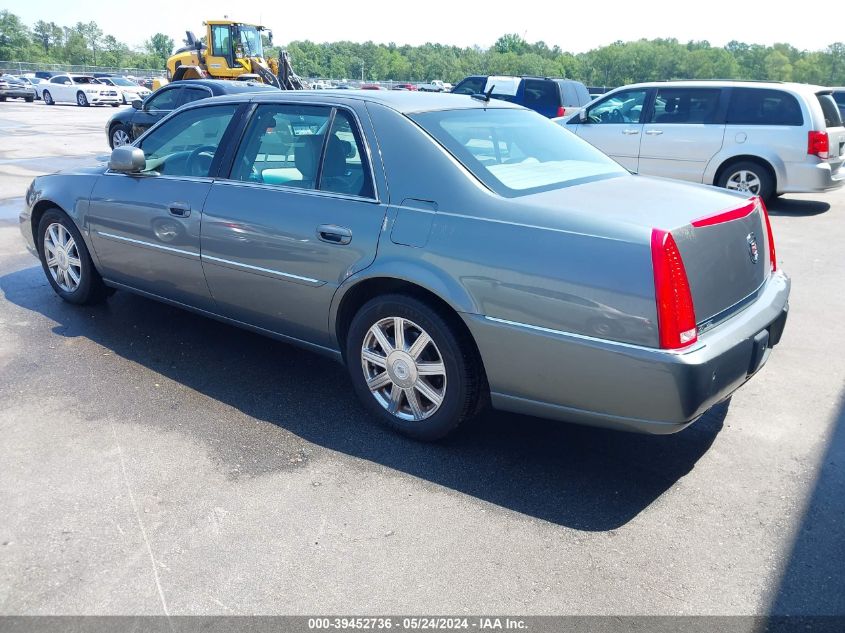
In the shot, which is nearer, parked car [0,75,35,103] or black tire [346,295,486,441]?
black tire [346,295,486,441]

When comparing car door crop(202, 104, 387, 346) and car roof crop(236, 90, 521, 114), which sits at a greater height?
car roof crop(236, 90, 521, 114)

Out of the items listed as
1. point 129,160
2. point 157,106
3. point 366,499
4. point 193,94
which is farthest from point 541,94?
point 366,499

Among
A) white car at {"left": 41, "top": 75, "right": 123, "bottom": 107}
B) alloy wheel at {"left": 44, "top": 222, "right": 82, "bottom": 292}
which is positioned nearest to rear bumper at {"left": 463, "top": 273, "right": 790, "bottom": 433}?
alloy wheel at {"left": 44, "top": 222, "right": 82, "bottom": 292}

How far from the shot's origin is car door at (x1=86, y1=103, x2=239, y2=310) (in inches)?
172

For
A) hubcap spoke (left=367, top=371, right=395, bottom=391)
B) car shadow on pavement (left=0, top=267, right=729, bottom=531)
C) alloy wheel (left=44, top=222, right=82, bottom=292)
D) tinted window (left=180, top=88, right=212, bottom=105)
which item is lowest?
car shadow on pavement (left=0, top=267, right=729, bottom=531)

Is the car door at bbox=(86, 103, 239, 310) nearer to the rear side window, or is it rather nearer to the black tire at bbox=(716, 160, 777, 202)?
the black tire at bbox=(716, 160, 777, 202)

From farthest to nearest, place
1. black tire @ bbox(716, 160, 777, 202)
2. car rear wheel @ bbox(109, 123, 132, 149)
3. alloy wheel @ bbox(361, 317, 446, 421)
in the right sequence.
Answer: car rear wheel @ bbox(109, 123, 132, 149) → black tire @ bbox(716, 160, 777, 202) → alloy wheel @ bbox(361, 317, 446, 421)

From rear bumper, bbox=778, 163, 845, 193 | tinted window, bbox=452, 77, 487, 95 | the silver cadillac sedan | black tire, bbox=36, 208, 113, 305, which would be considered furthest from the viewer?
tinted window, bbox=452, 77, 487, 95

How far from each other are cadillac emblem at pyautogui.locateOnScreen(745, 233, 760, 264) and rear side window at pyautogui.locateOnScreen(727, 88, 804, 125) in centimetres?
694

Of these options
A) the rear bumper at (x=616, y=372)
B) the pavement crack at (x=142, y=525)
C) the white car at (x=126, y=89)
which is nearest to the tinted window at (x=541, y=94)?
the rear bumper at (x=616, y=372)

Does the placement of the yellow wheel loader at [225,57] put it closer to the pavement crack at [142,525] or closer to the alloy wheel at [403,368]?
the alloy wheel at [403,368]

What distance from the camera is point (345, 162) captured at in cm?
380

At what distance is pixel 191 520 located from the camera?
9.82ft

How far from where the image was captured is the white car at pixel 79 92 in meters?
36.2
